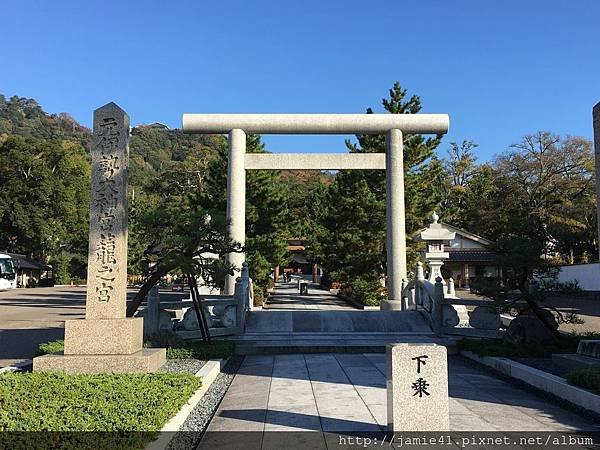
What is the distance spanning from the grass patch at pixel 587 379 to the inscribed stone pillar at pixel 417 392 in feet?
8.51

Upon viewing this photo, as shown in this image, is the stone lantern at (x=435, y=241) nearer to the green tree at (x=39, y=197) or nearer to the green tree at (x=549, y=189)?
the green tree at (x=549, y=189)

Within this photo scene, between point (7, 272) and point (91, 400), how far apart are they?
4378 cm

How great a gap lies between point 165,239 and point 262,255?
13.7 metres

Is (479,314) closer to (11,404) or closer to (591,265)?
(11,404)

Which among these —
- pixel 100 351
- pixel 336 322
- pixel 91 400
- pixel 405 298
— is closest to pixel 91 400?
pixel 91 400

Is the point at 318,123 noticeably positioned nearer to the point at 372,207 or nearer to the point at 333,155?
the point at 333,155

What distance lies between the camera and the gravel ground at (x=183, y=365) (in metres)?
8.48

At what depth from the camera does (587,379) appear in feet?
21.2

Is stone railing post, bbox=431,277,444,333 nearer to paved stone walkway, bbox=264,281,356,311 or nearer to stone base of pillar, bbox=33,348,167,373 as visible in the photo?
stone base of pillar, bbox=33,348,167,373

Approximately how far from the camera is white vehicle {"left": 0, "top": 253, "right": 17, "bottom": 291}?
42406 millimetres

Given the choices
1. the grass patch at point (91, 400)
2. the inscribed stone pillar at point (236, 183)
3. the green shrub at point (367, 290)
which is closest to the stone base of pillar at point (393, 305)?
the green shrub at point (367, 290)

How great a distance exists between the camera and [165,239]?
10.2 metres

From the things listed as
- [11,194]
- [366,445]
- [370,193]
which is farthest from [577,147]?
[11,194]

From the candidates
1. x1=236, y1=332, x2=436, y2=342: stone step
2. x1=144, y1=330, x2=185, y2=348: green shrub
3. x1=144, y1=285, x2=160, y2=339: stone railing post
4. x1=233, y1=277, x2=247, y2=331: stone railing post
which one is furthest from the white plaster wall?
x1=144, y1=330, x2=185, y2=348: green shrub
